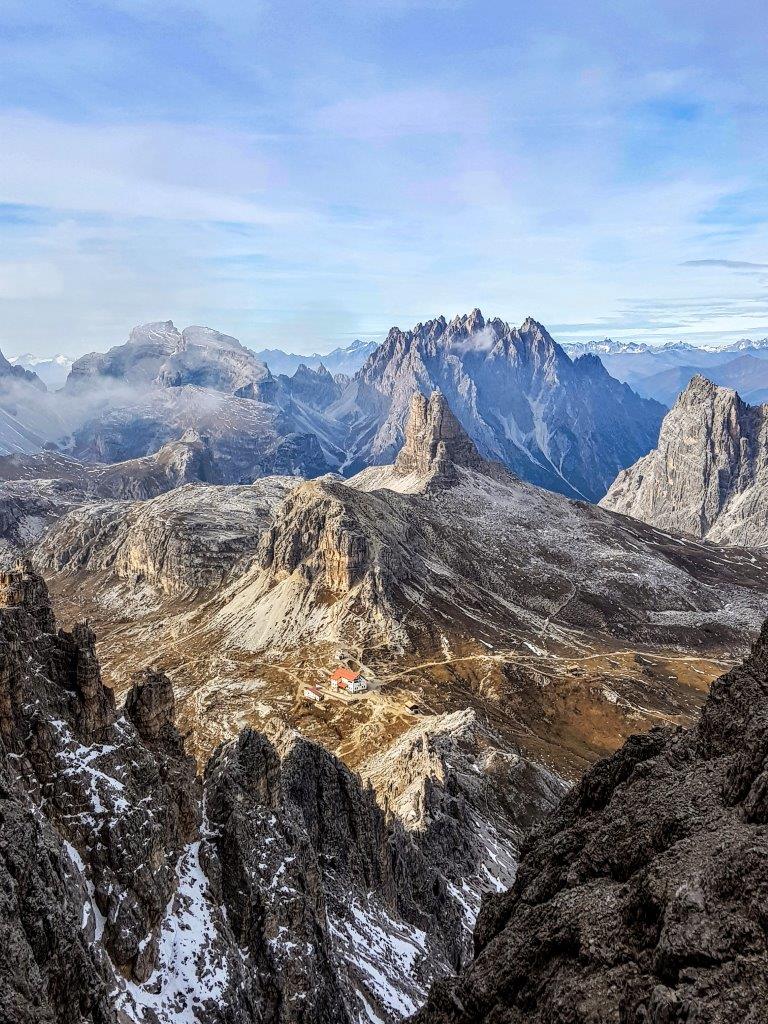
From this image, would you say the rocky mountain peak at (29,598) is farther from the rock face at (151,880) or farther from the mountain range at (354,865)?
the mountain range at (354,865)

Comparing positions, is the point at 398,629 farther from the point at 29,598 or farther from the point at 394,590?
the point at 29,598

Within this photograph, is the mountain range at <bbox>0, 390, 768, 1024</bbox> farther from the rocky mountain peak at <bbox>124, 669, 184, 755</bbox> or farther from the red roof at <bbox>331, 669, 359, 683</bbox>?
the red roof at <bbox>331, 669, 359, 683</bbox>

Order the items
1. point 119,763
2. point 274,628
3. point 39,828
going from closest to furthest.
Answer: point 39,828 → point 119,763 → point 274,628

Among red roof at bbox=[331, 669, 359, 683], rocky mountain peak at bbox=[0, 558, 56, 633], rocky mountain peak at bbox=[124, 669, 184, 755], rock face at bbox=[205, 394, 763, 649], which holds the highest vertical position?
rocky mountain peak at bbox=[0, 558, 56, 633]

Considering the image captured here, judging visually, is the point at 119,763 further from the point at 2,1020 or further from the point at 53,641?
the point at 2,1020

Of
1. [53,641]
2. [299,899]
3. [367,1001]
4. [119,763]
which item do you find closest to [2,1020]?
[119,763]

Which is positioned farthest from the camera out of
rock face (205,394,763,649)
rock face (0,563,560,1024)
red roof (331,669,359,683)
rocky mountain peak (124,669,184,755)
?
rock face (205,394,763,649)

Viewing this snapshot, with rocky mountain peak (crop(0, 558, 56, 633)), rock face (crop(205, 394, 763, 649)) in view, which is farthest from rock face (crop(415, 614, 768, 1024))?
rock face (crop(205, 394, 763, 649))

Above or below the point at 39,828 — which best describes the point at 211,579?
below
